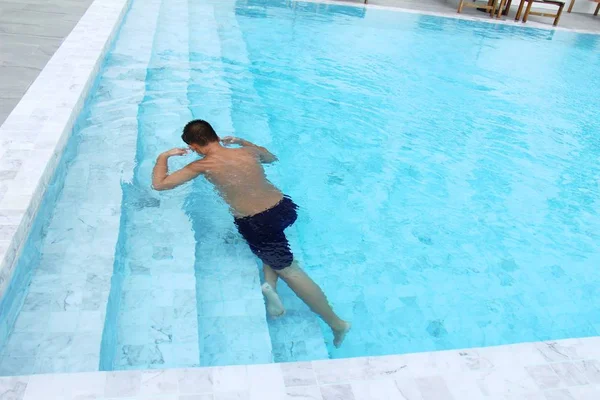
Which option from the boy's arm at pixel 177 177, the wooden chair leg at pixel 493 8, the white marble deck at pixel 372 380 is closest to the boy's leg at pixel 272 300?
the white marble deck at pixel 372 380

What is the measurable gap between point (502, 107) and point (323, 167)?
10.7 feet

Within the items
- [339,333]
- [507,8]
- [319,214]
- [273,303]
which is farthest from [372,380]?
[507,8]

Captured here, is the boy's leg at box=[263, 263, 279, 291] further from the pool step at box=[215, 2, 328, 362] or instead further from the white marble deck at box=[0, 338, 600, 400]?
the white marble deck at box=[0, 338, 600, 400]

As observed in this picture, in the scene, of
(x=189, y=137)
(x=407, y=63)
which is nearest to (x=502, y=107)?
(x=407, y=63)

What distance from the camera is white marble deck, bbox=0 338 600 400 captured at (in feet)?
6.20

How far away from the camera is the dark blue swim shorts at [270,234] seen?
2875mm

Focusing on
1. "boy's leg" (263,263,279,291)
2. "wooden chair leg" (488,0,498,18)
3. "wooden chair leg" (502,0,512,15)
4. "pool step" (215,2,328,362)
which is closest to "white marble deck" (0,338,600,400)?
"pool step" (215,2,328,362)

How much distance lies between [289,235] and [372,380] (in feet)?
5.16

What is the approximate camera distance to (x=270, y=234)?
2.95m

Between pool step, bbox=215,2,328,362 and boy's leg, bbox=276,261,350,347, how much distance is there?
7cm

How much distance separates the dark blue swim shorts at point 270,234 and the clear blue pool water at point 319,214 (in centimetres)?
16

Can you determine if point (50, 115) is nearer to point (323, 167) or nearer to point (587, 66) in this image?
point (323, 167)

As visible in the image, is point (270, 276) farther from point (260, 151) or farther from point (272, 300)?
point (260, 151)

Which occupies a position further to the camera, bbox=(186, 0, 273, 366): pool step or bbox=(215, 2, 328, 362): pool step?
bbox=(215, 2, 328, 362): pool step
